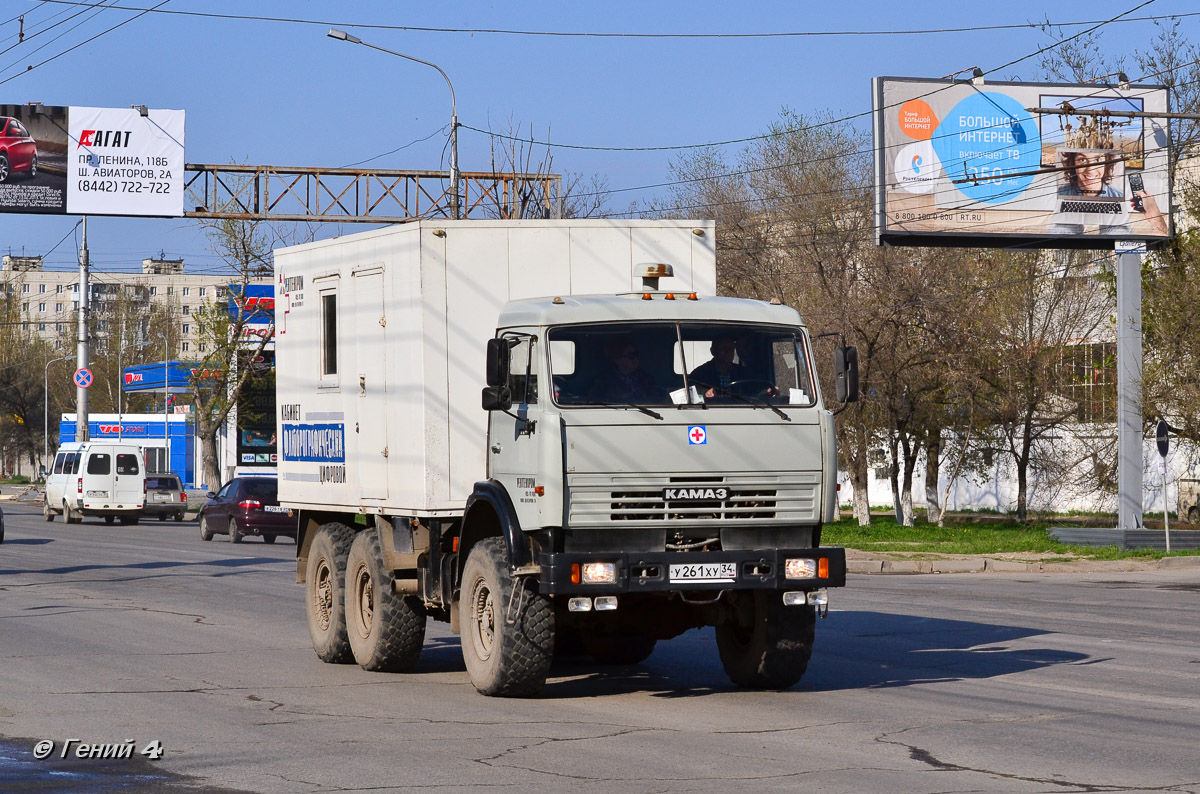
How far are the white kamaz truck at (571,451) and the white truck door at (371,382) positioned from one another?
0.02 m

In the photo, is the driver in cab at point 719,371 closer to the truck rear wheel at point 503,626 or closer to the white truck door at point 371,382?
the truck rear wheel at point 503,626

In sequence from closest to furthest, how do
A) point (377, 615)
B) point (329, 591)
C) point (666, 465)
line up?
point (666, 465) < point (377, 615) < point (329, 591)

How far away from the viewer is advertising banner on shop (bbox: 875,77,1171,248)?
3303cm

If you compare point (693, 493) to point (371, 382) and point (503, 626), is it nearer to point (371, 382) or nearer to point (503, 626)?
point (503, 626)

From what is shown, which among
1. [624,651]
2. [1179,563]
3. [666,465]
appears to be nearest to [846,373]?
[666,465]

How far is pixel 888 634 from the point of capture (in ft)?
49.5

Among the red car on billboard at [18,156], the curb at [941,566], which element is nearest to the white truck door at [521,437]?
the curb at [941,566]

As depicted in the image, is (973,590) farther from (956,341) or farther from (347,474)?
(956,341)

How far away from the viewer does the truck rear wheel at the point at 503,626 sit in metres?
10.1

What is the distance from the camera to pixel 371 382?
39.8 feet

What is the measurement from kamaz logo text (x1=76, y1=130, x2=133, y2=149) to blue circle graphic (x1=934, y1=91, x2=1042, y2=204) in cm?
2200

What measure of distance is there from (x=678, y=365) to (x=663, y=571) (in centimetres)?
148

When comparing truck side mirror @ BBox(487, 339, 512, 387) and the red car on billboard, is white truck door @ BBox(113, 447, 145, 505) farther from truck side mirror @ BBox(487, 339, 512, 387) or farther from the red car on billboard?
truck side mirror @ BBox(487, 339, 512, 387)

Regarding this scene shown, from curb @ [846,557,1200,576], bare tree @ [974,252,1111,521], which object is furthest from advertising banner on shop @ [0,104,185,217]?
curb @ [846,557,1200,576]
